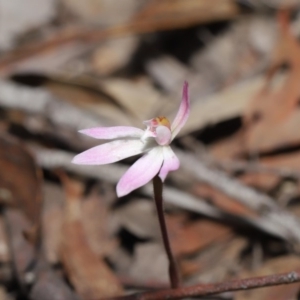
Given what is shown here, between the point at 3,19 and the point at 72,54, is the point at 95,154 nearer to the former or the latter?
the point at 72,54

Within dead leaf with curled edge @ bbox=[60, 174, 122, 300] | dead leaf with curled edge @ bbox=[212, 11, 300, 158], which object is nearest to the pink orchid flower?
dead leaf with curled edge @ bbox=[60, 174, 122, 300]

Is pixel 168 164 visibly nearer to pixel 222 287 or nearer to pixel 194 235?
pixel 222 287

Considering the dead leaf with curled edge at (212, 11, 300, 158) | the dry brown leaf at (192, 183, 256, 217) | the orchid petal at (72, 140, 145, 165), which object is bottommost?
the orchid petal at (72, 140, 145, 165)

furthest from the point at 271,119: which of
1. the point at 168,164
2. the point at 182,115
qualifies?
the point at 168,164

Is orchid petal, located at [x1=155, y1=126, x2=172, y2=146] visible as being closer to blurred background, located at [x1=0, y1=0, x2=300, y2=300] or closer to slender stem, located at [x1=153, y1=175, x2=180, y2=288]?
slender stem, located at [x1=153, y1=175, x2=180, y2=288]

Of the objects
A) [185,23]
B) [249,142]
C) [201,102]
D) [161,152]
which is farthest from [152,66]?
[161,152]

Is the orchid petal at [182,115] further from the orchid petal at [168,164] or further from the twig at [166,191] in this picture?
the twig at [166,191]
